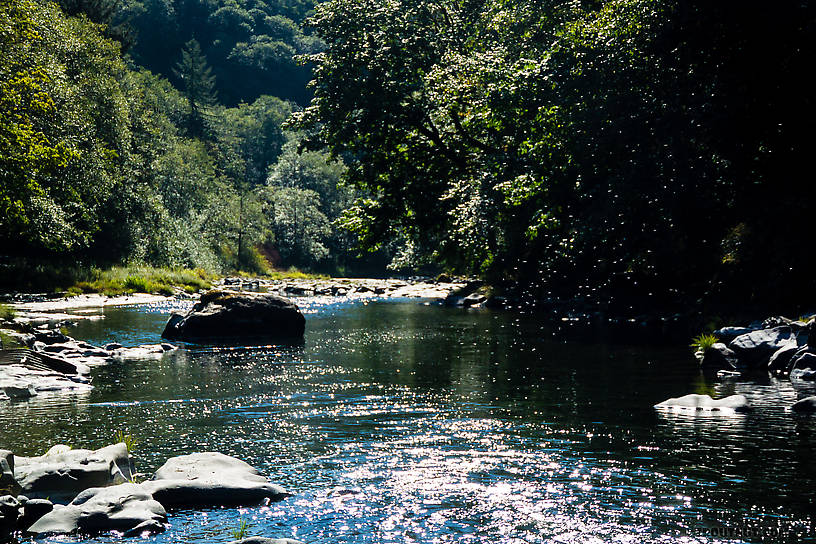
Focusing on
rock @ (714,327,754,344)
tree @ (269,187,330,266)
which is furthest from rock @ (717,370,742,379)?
tree @ (269,187,330,266)

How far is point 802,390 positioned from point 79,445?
13.0m

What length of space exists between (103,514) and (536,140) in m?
20.6

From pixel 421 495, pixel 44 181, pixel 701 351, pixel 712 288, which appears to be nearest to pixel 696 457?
pixel 421 495

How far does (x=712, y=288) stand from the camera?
1029 inches

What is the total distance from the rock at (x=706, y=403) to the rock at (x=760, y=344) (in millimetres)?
4916

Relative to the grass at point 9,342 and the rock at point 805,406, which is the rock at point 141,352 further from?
the rock at point 805,406

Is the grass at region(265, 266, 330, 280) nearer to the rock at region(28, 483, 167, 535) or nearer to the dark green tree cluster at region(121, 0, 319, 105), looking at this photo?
the rock at region(28, 483, 167, 535)

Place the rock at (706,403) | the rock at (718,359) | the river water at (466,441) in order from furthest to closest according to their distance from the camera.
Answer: the rock at (718,359) < the rock at (706,403) < the river water at (466,441)

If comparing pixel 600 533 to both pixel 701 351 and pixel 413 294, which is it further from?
pixel 413 294

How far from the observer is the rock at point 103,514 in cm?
750

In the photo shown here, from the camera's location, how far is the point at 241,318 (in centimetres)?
2770

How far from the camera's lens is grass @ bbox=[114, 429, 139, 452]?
35.9 feet

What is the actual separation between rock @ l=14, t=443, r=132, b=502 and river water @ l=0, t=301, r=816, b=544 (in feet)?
3.59

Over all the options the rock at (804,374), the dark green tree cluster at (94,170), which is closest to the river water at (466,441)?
the rock at (804,374)
